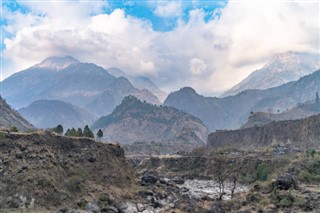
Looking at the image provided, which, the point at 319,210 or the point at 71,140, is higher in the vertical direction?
the point at 71,140

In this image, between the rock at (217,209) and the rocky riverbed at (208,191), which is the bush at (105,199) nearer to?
the rocky riverbed at (208,191)

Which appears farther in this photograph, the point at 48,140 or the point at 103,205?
the point at 48,140

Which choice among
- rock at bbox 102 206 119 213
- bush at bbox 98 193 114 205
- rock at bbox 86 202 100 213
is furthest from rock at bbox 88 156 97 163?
rock at bbox 102 206 119 213

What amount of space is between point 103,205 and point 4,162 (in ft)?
76.6

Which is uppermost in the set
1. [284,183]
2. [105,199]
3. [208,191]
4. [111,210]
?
[284,183]

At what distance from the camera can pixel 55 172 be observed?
289 feet

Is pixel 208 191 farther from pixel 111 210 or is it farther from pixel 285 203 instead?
pixel 285 203

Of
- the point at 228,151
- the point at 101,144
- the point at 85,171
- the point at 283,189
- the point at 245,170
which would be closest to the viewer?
the point at 283,189

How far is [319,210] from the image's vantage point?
5953cm

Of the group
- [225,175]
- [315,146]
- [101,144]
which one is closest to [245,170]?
[225,175]

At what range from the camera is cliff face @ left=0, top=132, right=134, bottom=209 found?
78688mm

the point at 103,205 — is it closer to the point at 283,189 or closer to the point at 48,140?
the point at 48,140

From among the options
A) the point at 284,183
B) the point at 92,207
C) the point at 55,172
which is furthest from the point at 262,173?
the point at 55,172

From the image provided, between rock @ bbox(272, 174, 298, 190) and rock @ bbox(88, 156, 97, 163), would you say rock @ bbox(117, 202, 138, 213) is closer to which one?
rock @ bbox(88, 156, 97, 163)
